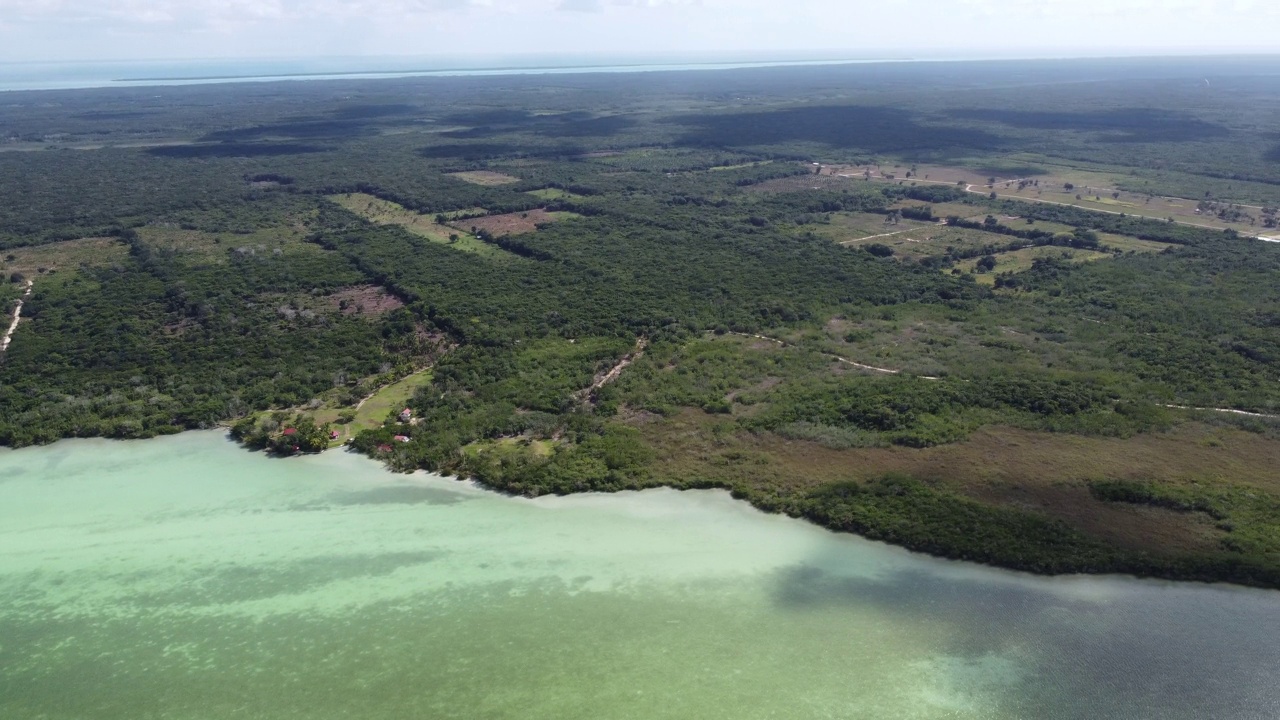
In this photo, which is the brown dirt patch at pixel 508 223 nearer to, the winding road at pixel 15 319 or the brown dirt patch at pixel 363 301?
the brown dirt patch at pixel 363 301

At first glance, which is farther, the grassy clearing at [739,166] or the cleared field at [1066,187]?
the grassy clearing at [739,166]

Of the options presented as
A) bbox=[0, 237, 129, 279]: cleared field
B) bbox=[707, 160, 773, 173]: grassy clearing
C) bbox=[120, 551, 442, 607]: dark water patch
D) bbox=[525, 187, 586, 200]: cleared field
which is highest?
bbox=[707, 160, 773, 173]: grassy clearing

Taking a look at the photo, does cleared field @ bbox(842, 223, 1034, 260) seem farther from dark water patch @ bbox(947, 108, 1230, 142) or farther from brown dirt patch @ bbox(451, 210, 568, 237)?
dark water patch @ bbox(947, 108, 1230, 142)

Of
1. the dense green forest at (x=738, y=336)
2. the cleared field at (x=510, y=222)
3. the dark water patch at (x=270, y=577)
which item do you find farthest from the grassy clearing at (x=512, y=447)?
the cleared field at (x=510, y=222)

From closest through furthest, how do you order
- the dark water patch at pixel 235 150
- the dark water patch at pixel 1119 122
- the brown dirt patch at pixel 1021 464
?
the brown dirt patch at pixel 1021 464 → the dark water patch at pixel 235 150 → the dark water patch at pixel 1119 122

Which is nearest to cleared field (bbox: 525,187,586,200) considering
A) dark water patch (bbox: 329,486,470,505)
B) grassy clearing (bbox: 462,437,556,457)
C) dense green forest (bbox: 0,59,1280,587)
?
dense green forest (bbox: 0,59,1280,587)

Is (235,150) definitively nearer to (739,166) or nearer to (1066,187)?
(739,166)

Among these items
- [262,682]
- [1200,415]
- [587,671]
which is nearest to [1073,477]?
[1200,415]

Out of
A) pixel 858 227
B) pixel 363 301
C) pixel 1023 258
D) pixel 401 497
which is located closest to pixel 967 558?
pixel 401 497
